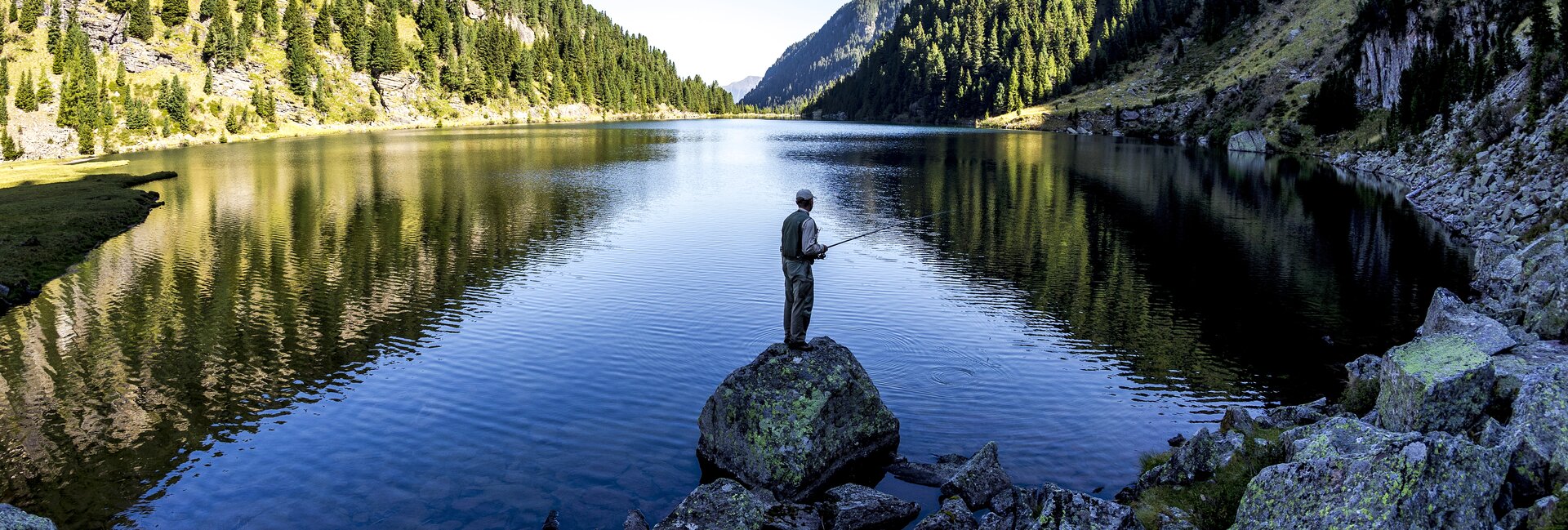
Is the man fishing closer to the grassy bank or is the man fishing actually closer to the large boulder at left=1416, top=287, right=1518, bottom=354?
the large boulder at left=1416, top=287, right=1518, bottom=354

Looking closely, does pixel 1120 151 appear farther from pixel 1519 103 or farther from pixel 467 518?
pixel 467 518

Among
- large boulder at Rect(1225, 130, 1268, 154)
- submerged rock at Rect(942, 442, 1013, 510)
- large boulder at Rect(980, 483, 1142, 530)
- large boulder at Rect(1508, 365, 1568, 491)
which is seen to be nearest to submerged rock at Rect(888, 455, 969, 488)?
submerged rock at Rect(942, 442, 1013, 510)

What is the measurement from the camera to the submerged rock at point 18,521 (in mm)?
11242

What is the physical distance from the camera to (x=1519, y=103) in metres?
52.5

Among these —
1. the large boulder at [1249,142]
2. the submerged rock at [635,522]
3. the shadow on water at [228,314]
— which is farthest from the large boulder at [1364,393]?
the large boulder at [1249,142]

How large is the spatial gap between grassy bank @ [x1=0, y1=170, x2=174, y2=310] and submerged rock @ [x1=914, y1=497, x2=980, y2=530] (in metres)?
34.4

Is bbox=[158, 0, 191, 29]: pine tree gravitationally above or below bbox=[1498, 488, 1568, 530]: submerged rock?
above

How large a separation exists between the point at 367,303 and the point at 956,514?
24.4 meters

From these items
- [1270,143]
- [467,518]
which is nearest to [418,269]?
[467,518]

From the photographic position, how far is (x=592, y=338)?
26.4 metres

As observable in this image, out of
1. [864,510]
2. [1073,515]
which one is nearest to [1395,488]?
[1073,515]

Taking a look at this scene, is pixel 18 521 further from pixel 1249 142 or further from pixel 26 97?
pixel 26 97

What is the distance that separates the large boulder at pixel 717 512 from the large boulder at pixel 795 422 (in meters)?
1.51

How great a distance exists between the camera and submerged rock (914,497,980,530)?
45.3 ft
